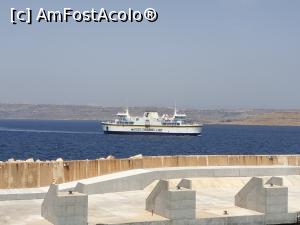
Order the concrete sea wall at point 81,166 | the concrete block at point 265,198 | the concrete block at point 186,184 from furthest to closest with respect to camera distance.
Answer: the concrete sea wall at point 81,166 → the concrete block at point 186,184 → the concrete block at point 265,198

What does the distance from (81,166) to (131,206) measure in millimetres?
5430

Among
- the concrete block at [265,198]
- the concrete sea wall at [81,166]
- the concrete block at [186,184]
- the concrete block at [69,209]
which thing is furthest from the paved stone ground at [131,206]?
the concrete sea wall at [81,166]

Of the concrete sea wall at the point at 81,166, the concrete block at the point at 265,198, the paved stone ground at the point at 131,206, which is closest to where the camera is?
the paved stone ground at the point at 131,206

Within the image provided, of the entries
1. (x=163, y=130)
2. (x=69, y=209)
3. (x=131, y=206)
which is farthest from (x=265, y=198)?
(x=163, y=130)

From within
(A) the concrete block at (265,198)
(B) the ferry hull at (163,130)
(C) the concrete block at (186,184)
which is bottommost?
(B) the ferry hull at (163,130)

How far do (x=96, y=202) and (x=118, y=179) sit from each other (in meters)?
3.08

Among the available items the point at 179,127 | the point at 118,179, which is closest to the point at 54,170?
the point at 118,179

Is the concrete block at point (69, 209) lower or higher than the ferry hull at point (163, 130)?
higher

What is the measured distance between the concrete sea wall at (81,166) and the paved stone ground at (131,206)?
6.82 feet

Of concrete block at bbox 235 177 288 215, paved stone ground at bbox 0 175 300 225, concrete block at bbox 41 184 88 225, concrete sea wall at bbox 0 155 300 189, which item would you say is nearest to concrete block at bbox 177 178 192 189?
paved stone ground at bbox 0 175 300 225

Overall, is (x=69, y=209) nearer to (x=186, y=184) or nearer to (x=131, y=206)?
(x=131, y=206)

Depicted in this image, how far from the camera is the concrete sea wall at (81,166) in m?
23.8

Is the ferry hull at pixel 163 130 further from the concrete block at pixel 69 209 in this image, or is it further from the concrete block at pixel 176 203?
the concrete block at pixel 69 209

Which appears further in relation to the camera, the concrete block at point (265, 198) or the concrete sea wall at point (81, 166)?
the concrete sea wall at point (81, 166)
